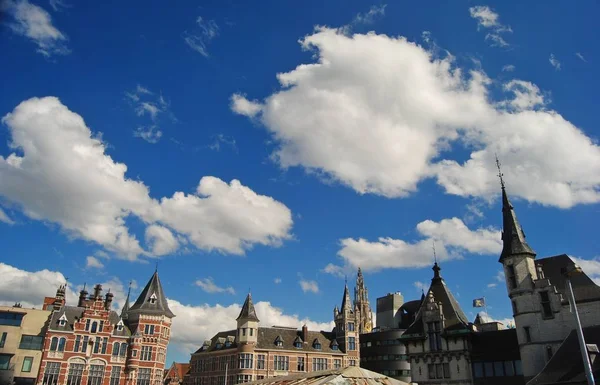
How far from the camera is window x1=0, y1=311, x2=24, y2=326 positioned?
58.8m

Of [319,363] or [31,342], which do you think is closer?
[31,342]

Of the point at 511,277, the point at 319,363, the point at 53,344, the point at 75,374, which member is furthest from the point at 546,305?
the point at 53,344

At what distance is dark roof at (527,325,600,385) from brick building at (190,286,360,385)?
35.7 meters

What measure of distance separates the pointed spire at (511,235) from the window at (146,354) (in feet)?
157

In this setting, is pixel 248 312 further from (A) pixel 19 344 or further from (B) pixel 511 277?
(B) pixel 511 277

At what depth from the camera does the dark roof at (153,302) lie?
66625 mm

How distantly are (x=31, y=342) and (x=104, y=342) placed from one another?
873cm

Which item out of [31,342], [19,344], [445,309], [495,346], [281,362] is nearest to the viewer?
[495,346]

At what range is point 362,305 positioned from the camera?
136 metres

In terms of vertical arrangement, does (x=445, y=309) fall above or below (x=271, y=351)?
above

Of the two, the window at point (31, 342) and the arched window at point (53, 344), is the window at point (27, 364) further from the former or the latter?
the arched window at point (53, 344)

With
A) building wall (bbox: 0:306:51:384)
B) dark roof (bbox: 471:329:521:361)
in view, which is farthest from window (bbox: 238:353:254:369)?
dark roof (bbox: 471:329:521:361)

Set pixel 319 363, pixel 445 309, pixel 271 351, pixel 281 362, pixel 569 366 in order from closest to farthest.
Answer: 1. pixel 569 366
2. pixel 445 309
3. pixel 271 351
4. pixel 281 362
5. pixel 319 363

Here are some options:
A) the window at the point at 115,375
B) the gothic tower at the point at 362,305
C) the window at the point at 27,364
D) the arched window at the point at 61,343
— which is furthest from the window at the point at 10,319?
the gothic tower at the point at 362,305
